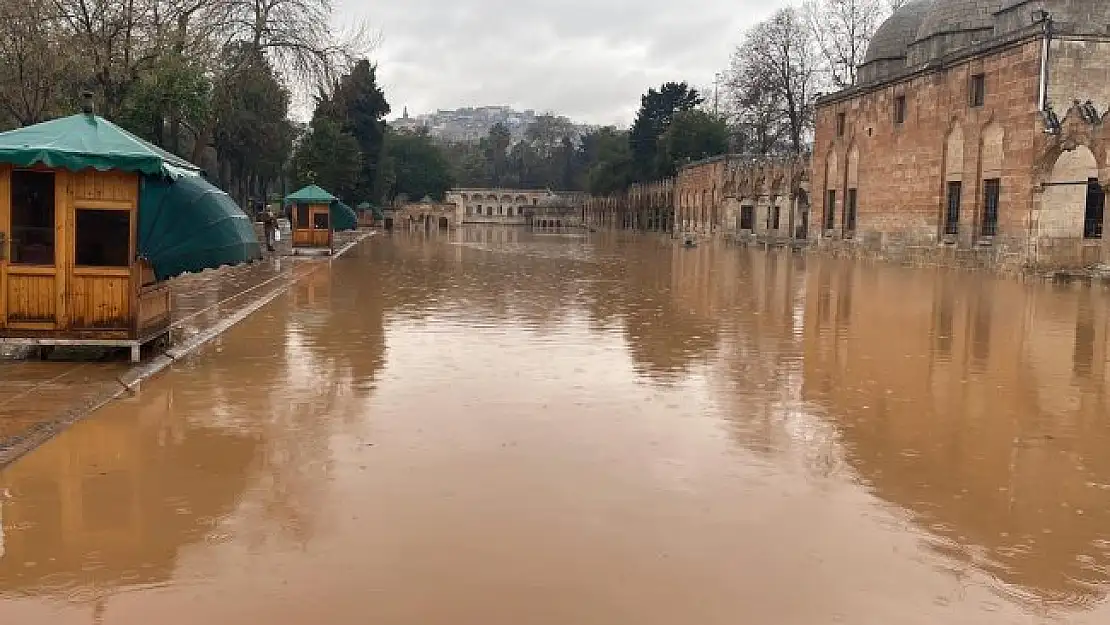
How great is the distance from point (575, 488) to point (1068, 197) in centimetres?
2520

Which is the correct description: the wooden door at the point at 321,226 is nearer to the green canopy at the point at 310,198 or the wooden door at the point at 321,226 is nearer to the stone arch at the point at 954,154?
the green canopy at the point at 310,198

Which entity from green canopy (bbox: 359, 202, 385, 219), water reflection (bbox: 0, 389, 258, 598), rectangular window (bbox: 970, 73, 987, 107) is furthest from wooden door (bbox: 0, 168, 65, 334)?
green canopy (bbox: 359, 202, 385, 219)

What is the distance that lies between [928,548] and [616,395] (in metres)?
4.24

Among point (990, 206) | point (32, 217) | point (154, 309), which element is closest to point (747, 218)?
point (990, 206)

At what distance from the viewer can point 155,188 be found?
10.2 m

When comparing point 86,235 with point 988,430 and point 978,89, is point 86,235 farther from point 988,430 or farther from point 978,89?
point 978,89

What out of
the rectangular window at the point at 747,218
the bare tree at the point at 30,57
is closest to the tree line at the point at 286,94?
the bare tree at the point at 30,57

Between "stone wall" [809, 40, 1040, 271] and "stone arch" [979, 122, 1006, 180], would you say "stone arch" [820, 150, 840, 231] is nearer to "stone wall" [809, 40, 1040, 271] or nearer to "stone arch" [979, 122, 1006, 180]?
"stone wall" [809, 40, 1040, 271]

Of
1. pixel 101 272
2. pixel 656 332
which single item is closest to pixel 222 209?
pixel 101 272

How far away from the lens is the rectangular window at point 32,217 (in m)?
9.79

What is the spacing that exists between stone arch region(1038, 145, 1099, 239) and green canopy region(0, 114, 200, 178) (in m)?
24.2

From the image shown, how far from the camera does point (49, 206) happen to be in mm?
9891

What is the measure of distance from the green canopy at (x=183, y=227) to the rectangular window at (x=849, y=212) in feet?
107

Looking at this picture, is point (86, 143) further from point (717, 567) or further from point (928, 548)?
point (928, 548)
